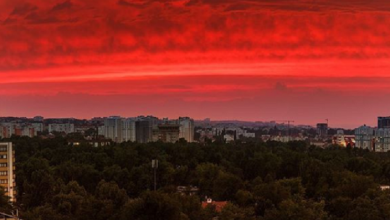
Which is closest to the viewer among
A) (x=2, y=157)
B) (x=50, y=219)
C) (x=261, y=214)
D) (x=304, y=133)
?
(x=50, y=219)

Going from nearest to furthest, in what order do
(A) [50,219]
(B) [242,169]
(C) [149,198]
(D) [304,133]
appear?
(C) [149,198] → (A) [50,219] → (B) [242,169] → (D) [304,133]

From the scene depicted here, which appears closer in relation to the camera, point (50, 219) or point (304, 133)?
point (50, 219)

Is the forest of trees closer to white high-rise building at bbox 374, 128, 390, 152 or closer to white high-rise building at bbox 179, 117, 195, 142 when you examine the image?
white high-rise building at bbox 374, 128, 390, 152

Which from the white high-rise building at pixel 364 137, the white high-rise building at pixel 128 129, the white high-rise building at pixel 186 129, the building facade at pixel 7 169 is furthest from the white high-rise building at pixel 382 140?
the building facade at pixel 7 169

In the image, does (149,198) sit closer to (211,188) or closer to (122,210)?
(122,210)

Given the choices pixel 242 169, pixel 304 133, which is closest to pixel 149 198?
pixel 242 169

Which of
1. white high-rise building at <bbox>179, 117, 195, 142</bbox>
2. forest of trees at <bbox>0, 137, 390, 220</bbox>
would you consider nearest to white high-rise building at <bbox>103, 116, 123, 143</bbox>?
white high-rise building at <bbox>179, 117, 195, 142</bbox>

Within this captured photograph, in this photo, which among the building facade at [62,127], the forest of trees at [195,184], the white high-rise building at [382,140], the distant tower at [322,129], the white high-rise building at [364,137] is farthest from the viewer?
the distant tower at [322,129]

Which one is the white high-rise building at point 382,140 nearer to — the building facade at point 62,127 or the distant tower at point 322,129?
the distant tower at point 322,129
